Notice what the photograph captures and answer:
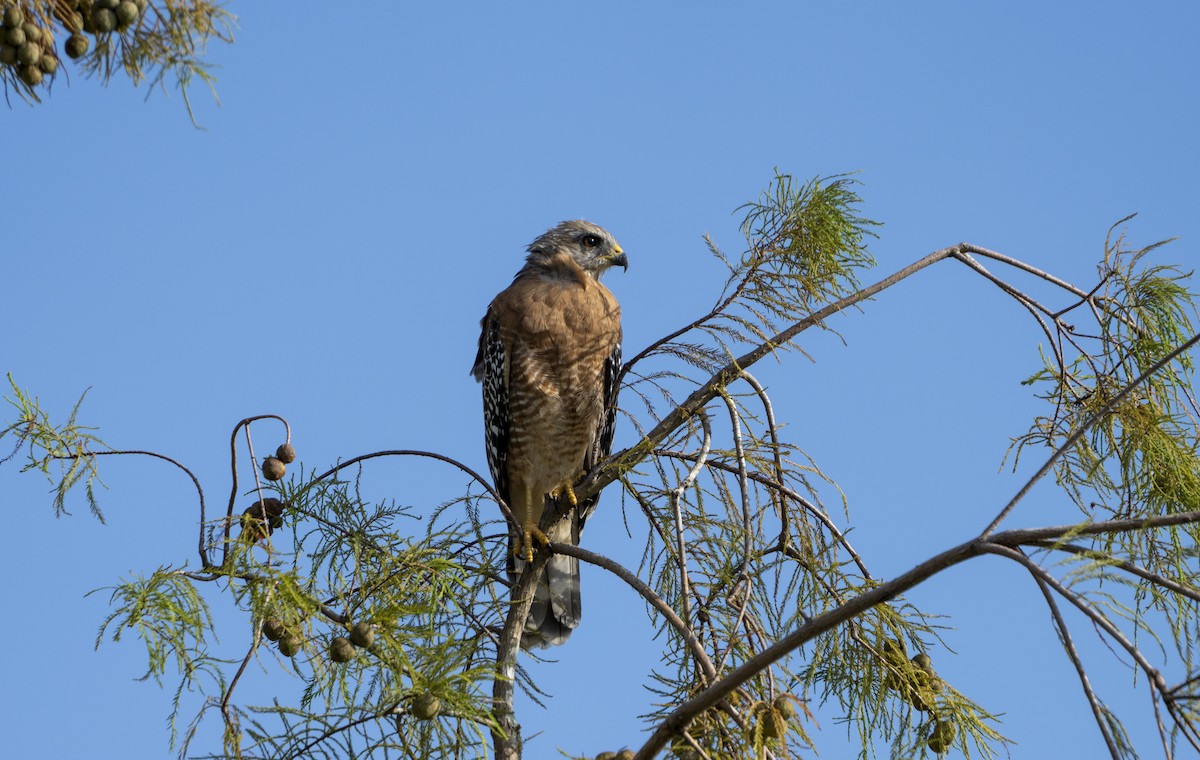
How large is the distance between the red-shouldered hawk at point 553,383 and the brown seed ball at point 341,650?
8.09 feet

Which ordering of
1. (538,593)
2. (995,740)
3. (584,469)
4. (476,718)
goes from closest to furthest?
(476,718) → (995,740) → (538,593) → (584,469)

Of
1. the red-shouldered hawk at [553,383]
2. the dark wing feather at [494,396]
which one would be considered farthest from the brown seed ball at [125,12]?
the dark wing feather at [494,396]

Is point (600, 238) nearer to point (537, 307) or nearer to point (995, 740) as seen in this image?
point (537, 307)

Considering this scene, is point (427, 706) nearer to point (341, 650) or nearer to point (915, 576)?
point (341, 650)

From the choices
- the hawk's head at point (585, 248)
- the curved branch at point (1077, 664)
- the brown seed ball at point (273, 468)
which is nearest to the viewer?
the curved branch at point (1077, 664)

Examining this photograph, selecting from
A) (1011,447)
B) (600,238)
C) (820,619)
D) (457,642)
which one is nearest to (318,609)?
(457,642)

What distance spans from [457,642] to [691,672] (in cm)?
72

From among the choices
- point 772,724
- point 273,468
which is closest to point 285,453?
point 273,468

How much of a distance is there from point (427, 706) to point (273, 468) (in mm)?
1169

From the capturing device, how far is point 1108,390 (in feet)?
13.7

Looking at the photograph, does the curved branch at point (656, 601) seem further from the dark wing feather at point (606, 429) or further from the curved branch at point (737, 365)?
the dark wing feather at point (606, 429)

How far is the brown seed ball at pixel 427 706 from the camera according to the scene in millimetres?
3125

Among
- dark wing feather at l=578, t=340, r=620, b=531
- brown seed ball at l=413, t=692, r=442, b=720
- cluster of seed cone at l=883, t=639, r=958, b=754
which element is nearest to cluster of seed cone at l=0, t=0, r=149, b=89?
brown seed ball at l=413, t=692, r=442, b=720

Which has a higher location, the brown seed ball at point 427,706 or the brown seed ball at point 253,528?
the brown seed ball at point 253,528
